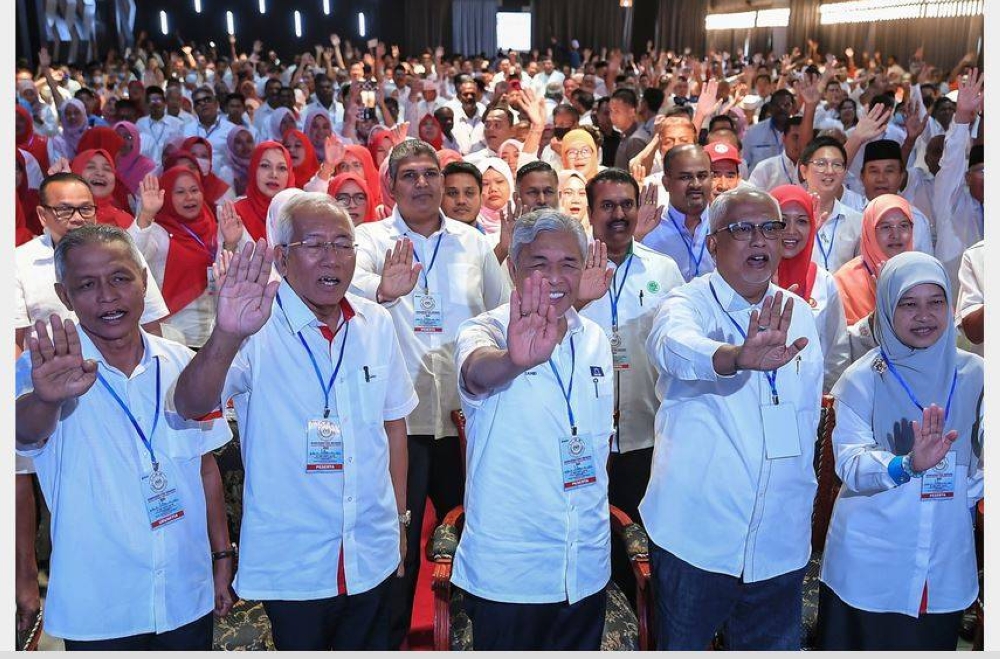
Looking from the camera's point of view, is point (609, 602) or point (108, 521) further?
point (609, 602)

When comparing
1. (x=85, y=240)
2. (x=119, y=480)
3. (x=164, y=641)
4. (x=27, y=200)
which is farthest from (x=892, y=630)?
(x=27, y=200)

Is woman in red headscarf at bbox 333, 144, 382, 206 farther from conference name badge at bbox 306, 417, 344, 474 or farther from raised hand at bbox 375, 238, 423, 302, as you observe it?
conference name badge at bbox 306, 417, 344, 474

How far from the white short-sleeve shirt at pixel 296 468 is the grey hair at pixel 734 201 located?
99 centimetres

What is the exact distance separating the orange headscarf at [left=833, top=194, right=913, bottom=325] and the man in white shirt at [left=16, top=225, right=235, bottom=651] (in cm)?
247

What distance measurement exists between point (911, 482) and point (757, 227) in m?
0.72

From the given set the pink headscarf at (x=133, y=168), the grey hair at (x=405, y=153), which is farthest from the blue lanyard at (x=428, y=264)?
the pink headscarf at (x=133, y=168)

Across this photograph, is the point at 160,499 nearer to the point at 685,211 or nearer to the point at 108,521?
the point at 108,521

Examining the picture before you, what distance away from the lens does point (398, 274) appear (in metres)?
2.60

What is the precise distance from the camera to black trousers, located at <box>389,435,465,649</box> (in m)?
2.77

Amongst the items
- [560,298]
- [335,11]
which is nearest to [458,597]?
[560,298]

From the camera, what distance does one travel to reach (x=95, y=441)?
6.03 feet

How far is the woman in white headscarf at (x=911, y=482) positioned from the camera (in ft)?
7.02

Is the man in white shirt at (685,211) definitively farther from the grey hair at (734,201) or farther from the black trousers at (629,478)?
the grey hair at (734,201)

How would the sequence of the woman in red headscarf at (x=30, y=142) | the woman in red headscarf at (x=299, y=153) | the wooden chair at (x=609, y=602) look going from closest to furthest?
the wooden chair at (x=609, y=602) < the woman in red headscarf at (x=299, y=153) < the woman in red headscarf at (x=30, y=142)
